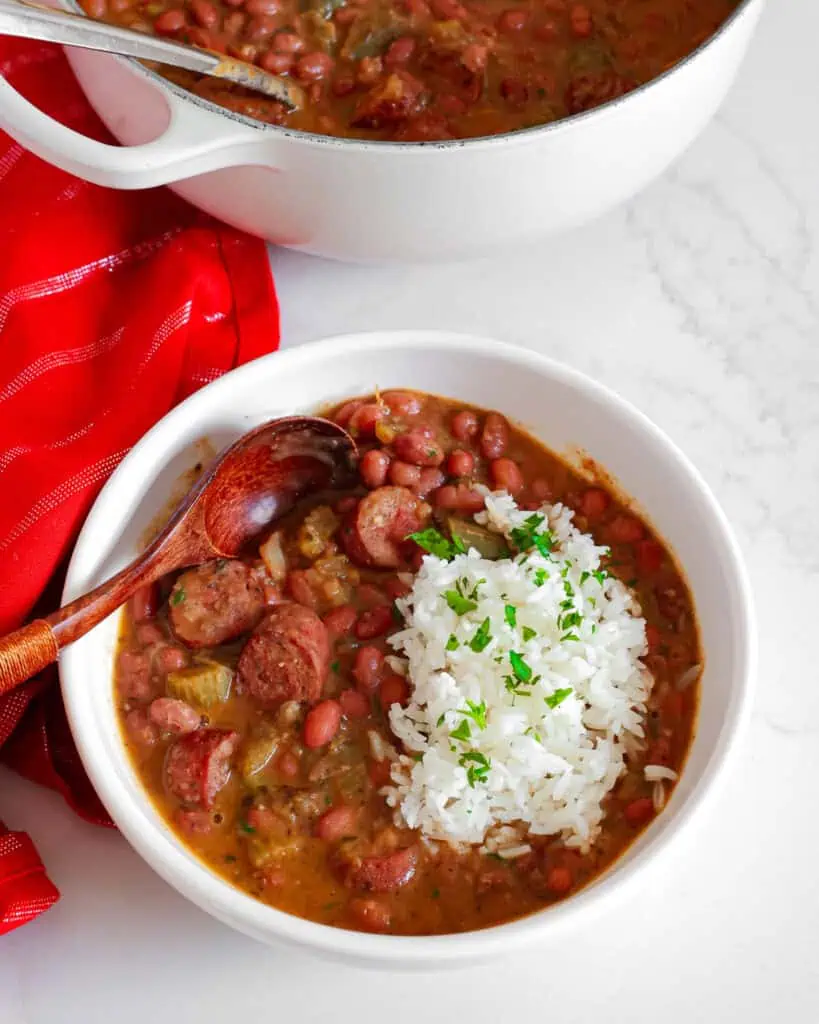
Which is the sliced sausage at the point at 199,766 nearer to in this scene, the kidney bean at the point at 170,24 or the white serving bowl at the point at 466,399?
the white serving bowl at the point at 466,399

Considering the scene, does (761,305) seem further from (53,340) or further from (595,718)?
(53,340)

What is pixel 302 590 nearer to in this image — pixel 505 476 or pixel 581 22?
pixel 505 476

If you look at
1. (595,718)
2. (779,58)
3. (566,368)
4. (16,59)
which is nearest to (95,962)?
(595,718)

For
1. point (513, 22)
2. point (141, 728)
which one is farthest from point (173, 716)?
point (513, 22)

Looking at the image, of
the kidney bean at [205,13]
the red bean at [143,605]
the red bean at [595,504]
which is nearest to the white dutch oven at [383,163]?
the kidney bean at [205,13]

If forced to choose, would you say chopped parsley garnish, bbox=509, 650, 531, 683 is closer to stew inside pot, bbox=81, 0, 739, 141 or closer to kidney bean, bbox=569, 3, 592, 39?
stew inside pot, bbox=81, 0, 739, 141
